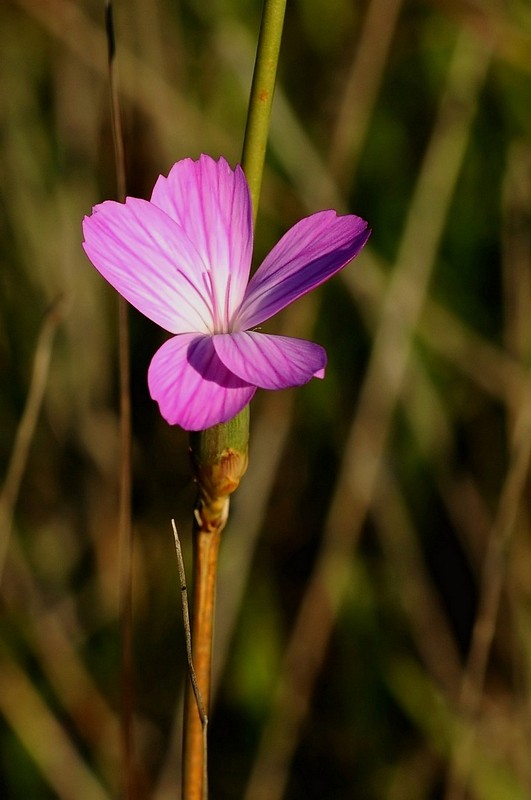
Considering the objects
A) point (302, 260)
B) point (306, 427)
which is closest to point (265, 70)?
point (302, 260)

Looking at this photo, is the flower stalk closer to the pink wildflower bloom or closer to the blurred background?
the pink wildflower bloom

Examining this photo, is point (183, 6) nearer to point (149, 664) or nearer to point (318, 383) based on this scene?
point (318, 383)

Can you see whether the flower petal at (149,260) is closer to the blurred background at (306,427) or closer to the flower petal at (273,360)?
the flower petal at (273,360)

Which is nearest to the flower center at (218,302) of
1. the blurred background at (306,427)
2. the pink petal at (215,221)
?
the pink petal at (215,221)

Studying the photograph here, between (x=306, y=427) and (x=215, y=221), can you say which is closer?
(x=215, y=221)

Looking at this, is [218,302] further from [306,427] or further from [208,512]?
[306,427]

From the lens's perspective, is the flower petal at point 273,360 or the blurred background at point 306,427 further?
the blurred background at point 306,427
